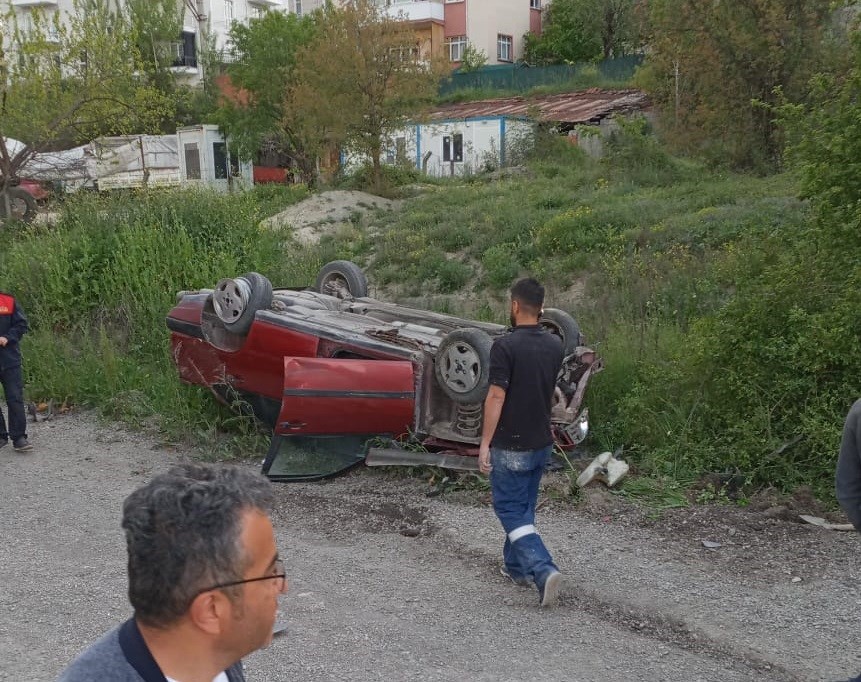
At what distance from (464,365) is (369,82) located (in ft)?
57.6

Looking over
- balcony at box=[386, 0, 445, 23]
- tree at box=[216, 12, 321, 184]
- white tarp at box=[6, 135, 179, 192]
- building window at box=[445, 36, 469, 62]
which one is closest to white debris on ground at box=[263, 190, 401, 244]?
white tarp at box=[6, 135, 179, 192]

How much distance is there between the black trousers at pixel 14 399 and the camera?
8031 mm

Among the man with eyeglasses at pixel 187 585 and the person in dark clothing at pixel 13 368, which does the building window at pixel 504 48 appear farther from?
the man with eyeglasses at pixel 187 585

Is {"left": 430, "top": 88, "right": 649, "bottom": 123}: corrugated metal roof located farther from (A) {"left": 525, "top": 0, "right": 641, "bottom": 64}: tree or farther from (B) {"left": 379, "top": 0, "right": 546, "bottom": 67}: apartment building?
(B) {"left": 379, "top": 0, "right": 546, "bottom": 67}: apartment building

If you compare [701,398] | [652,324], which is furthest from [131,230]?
[701,398]

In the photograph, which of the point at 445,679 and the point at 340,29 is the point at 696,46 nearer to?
the point at 340,29

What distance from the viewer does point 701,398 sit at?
22.7 feet

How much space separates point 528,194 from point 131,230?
30.2ft

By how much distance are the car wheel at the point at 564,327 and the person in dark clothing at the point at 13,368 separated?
4755mm

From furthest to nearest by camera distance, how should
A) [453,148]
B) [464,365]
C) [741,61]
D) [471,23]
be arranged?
[471,23], [453,148], [741,61], [464,365]

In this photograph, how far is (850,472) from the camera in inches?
129

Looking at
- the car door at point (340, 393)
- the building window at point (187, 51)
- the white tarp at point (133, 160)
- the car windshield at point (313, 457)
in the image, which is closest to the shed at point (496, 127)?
the white tarp at point (133, 160)

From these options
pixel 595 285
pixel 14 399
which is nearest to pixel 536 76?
pixel 595 285

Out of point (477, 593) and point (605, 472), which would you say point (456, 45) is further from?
point (477, 593)
